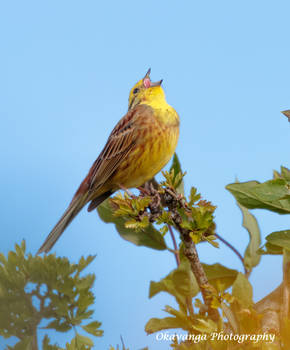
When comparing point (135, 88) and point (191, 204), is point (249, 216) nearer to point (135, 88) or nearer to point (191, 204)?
point (191, 204)

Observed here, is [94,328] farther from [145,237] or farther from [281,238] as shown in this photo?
[281,238]

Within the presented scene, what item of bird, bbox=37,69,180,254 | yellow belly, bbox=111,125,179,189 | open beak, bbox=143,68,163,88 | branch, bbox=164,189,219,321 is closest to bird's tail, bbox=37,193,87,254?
bird, bbox=37,69,180,254

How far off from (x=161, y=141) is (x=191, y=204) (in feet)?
3.63

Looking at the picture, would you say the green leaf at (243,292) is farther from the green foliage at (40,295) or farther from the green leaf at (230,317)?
the green foliage at (40,295)

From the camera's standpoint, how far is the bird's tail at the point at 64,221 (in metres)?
1.74

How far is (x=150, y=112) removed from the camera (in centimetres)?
242

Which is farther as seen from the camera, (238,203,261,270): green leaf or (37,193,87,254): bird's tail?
(37,193,87,254): bird's tail

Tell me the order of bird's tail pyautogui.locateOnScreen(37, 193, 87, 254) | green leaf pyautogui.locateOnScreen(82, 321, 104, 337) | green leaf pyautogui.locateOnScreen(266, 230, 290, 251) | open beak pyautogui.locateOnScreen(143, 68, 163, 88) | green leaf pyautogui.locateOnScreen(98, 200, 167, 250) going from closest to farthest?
green leaf pyautogui.locateOnScreen(266, 230, 290, 251) < green leaf pyautogui.locateOnScreen(82, 321, 104, 337) < green leaf pyautogui.locateOnScreen(98, 200, 167, 250) < bird's tail pyautogui.locateOnScreen(37, 193, 87, 254) < open beak pyautogui.locateOnScreen(143, 68, 163, 88)

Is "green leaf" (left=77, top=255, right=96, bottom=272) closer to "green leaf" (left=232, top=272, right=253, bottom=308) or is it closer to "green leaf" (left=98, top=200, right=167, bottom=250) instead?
"green leaf" (left=98, top=200, right=167, bottom=250)

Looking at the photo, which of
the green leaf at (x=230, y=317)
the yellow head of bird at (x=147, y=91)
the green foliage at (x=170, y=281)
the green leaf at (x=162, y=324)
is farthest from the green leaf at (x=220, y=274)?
the yellow head of bird at (x=147, y=91)

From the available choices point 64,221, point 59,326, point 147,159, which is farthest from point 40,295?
point 147,159

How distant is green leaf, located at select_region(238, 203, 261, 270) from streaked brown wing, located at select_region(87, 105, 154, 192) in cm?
100

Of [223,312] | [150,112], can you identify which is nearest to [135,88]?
[150,112]

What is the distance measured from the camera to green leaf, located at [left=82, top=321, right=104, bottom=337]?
122 centimetres
